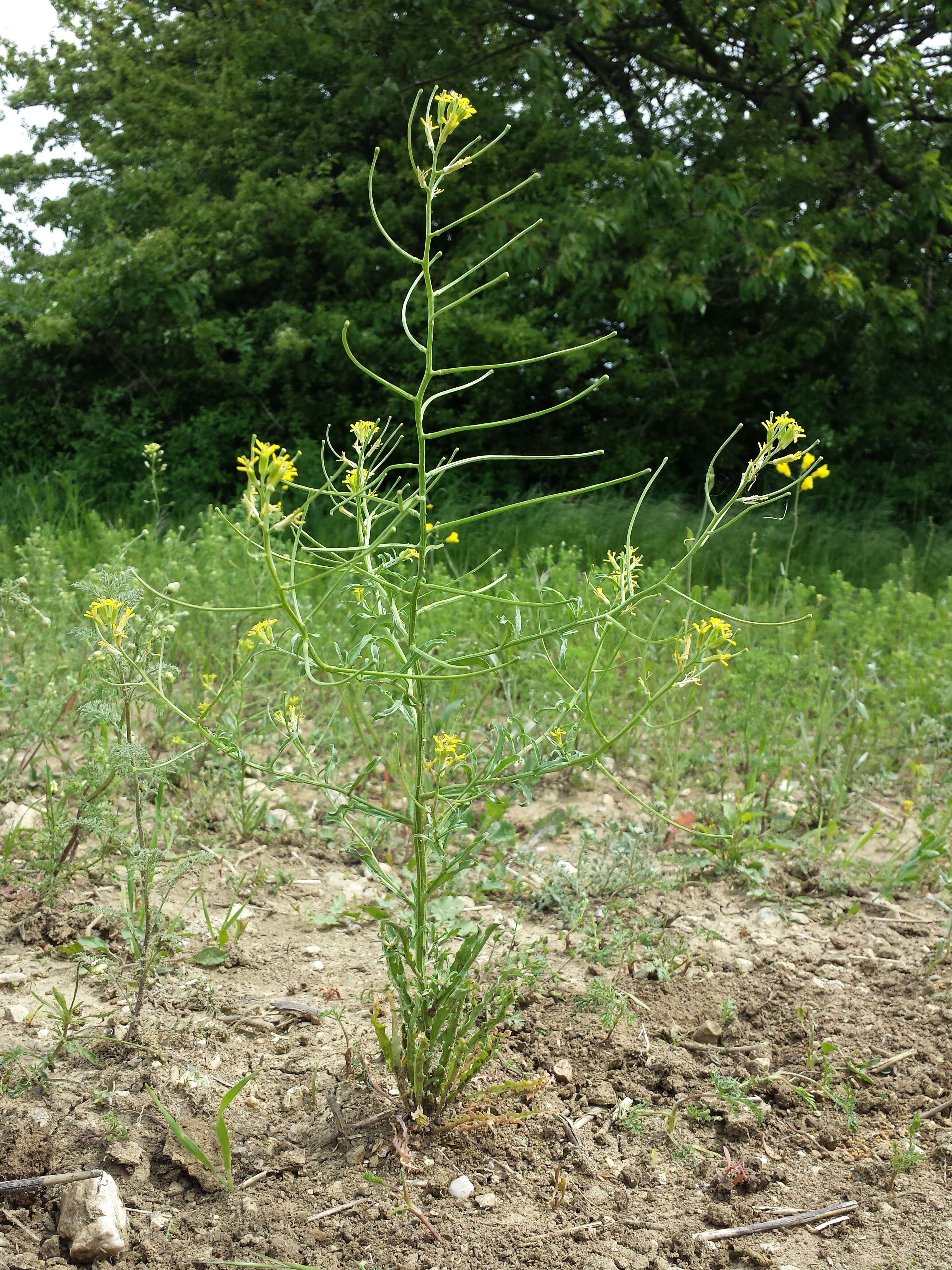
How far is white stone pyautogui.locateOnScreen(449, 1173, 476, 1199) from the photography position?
1645 millimetres

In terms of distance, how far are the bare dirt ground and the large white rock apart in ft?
A: 0.08

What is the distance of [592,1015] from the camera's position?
2.08 meters

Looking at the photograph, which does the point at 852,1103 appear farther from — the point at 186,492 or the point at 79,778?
the point at 186,492

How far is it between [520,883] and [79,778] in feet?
3.54

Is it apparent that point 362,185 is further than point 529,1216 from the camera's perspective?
Yes

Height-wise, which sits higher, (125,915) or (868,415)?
(868,415)

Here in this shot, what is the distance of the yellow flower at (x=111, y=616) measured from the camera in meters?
1.56

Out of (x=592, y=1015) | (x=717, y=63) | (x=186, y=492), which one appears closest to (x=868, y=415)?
(x=717, y=63)

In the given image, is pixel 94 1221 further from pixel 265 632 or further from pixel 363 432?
pixel 363 432

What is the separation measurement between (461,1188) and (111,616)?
108 centimetres

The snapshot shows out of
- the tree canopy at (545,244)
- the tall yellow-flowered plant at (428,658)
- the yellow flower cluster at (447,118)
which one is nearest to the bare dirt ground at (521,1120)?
the tall yellow-flowered plant at (428,658)

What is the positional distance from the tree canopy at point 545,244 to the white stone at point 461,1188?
→ 6.52 metres

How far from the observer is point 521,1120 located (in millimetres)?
1792

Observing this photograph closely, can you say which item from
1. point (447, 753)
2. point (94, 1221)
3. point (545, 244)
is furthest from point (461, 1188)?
point (545, 244)
